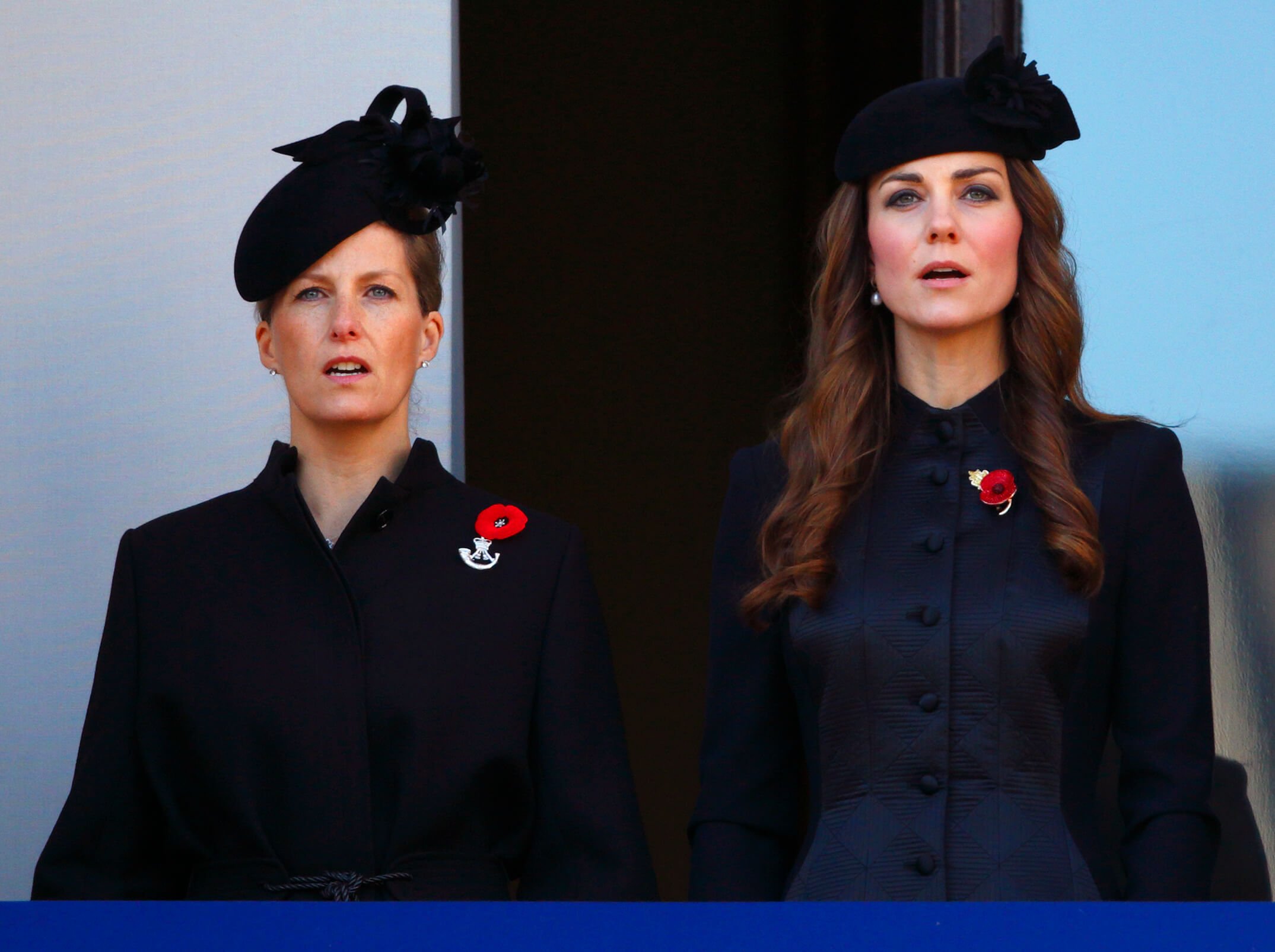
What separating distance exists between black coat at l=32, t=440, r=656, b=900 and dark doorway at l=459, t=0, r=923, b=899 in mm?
2637

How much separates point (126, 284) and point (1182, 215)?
1.85 meters

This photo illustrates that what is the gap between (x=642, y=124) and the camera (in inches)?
227

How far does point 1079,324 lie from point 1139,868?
0.75m

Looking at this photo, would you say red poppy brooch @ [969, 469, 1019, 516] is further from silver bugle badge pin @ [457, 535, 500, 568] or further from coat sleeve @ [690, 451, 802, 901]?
silver bugle badge pin @ [457, 535, 500, 568]

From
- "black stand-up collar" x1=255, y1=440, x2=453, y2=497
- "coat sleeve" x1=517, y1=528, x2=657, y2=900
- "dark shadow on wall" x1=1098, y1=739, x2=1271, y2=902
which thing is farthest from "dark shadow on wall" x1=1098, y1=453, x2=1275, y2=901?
"black stand-up collar" x1=255, y1=440, x2=453, y2=497

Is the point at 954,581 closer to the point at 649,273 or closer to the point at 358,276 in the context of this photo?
the point at 358,276

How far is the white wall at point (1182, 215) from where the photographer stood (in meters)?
3.56

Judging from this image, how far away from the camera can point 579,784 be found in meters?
2.74

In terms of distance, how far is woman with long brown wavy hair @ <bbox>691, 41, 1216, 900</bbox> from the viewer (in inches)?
103

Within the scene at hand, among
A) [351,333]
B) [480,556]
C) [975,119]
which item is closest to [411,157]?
[351,333]

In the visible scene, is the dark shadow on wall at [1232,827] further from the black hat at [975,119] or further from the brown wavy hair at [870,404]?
the black hat at [975,119]

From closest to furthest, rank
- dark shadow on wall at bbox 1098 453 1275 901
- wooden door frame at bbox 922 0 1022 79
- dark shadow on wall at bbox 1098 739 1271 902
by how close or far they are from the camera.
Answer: dark shadow on wall at bbox 1098 739 1271 902
dark shadow on wall at bbox 1098 453 1275 901
wooden door frame at bbox 922 0 1022 79

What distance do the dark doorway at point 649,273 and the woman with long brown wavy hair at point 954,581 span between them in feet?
8.60

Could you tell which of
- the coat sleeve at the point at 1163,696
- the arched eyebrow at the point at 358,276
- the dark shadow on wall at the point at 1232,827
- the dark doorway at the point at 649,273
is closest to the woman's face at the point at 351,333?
the arched eyebrow at the point at 358,276
